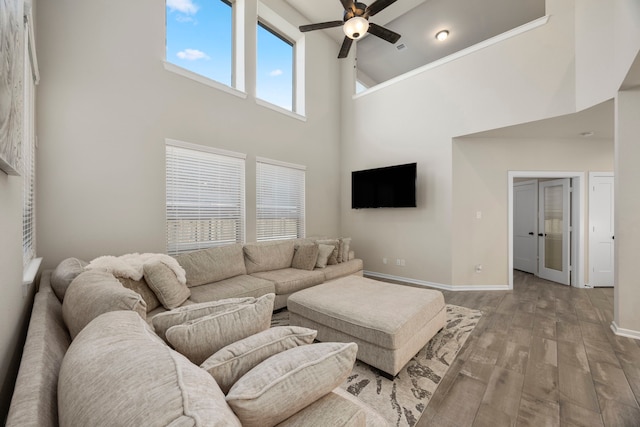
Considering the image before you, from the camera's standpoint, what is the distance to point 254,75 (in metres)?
4.13

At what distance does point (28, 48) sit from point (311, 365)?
9.30ft

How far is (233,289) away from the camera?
284cm

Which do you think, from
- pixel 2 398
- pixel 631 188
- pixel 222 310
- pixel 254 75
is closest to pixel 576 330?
pixel 631 188

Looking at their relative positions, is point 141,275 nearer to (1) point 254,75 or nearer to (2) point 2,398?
(2) point 2,398

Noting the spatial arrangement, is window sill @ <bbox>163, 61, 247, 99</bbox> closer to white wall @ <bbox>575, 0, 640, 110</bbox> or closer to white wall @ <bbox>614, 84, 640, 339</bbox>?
white wall @ <bbox>575, 0, 640, 110</bbox>

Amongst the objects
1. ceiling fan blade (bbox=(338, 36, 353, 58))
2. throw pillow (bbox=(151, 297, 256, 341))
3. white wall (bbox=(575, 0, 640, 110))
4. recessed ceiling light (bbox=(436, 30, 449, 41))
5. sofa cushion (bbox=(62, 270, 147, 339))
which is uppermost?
recessed ceiling light (bbox=(436, 30, 449, 41))

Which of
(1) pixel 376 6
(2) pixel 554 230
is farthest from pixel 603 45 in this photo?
(2) pixel 554 230

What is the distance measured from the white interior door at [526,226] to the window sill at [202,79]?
5.92 m

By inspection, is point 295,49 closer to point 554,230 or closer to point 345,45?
point 345,45

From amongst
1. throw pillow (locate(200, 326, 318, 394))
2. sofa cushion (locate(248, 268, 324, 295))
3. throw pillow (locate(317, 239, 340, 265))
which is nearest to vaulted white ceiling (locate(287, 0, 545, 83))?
throw pillow (locate(317, 239, 340, 265))

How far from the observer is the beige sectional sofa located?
1.69 feet

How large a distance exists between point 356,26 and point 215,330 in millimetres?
3087

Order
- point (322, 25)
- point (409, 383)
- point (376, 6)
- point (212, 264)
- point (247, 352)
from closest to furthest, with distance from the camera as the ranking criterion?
point (247, 352) < point (409, 383) < point (376, 6) < point (322, 25) < point (212, 264)

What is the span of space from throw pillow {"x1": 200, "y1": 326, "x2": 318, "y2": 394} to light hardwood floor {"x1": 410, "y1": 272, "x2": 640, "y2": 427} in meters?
1.20
